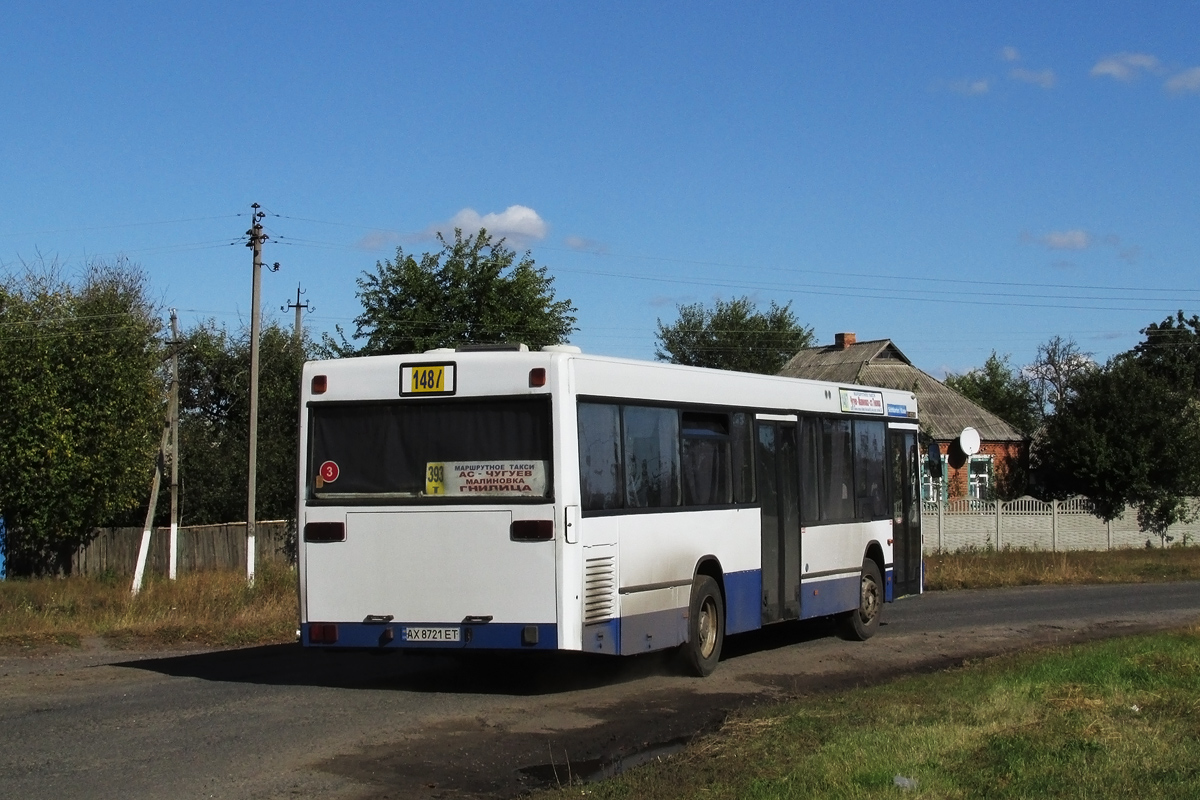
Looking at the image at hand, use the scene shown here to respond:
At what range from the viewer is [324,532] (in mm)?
11984

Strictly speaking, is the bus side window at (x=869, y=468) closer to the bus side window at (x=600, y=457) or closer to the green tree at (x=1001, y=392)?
the bus side window at (x=600, y=457)

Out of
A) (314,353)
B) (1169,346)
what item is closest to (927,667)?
(314,353)

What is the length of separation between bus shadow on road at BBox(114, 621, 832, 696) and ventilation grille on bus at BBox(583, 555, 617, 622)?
→ 556 millimetres

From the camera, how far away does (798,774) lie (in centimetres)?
793

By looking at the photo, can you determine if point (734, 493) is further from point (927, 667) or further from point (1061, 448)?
point (1061, 448)

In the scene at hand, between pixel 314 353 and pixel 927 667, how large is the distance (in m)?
32.0

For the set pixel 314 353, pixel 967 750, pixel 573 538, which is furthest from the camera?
pixel 314 353

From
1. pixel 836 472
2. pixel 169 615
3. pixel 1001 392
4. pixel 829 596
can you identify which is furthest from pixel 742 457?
pixel 1001 392

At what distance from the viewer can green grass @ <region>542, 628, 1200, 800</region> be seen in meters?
7.59

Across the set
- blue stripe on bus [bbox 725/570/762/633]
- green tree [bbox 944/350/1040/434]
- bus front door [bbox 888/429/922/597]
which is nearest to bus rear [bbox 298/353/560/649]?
blue stripe on bus [bbox 725/570/762/633]

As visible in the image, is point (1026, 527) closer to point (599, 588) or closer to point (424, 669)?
point (424, 669)

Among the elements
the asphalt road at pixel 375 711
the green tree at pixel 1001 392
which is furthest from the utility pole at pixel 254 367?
the green tree at pixel 1001 392

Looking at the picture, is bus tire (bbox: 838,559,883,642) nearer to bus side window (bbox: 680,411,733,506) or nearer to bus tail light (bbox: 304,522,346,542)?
bus side window (bbox: 680,411,733,506)

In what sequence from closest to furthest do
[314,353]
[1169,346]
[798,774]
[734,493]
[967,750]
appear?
[798,774]
[967,750]
[734,493]
[314,353]
[1169,346]
